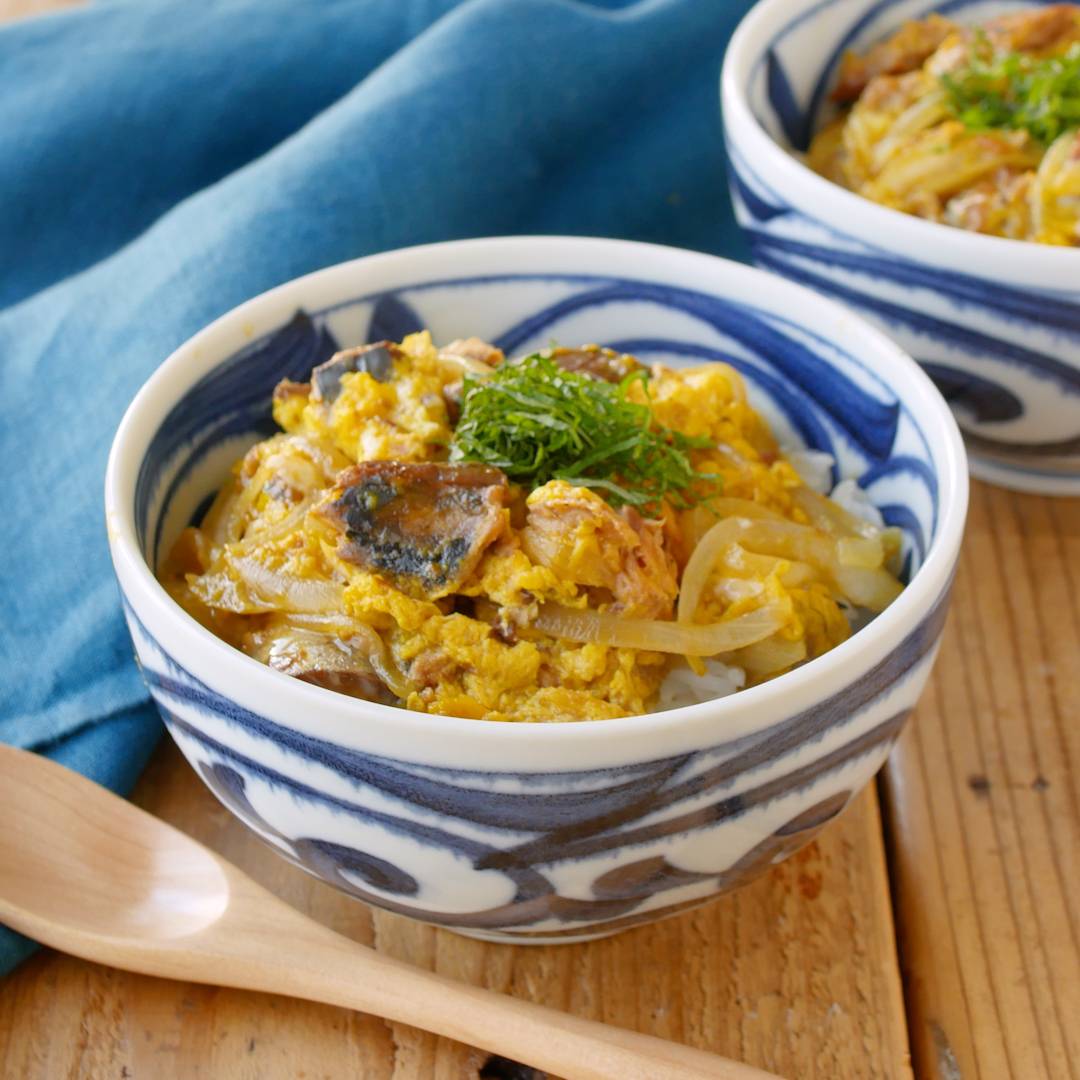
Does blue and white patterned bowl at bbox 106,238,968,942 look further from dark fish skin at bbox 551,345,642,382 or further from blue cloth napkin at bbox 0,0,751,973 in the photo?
blue cloth napkin at bbox 0,0,751,973

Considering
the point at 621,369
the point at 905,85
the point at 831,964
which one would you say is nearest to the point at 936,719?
the point at 831,964

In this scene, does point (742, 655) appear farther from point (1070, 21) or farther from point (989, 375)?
point (1070, 21)

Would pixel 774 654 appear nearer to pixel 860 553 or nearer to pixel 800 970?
pixel 860 553

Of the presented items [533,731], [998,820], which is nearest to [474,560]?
[533,731]

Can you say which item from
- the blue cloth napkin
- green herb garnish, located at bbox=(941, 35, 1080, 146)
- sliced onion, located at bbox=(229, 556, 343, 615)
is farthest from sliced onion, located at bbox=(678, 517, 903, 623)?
green herb garnish, located at bbox=(941, 35, 1080, 146)

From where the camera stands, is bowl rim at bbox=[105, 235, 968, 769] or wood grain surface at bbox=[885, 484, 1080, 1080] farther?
wood grain surface at bbox=[885, 484, 1080, 1080]

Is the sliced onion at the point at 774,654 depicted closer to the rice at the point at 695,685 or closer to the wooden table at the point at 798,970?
the rice at the point at 695,685
